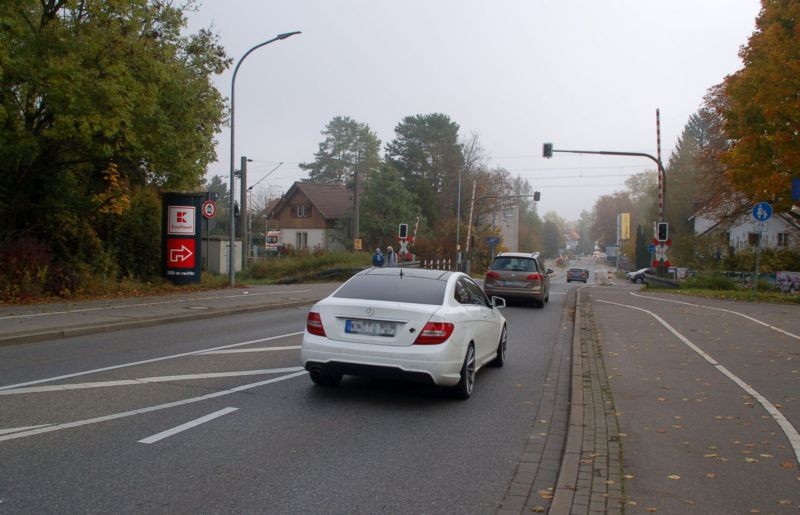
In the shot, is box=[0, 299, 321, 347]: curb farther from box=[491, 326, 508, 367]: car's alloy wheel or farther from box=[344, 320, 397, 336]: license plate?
box=[491, 326, 508, 367]: car's alloy wheel

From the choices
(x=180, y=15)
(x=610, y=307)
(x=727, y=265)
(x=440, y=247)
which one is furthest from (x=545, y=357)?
(x=440, y=247)

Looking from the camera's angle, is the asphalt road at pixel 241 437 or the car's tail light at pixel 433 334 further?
the car's tail light at pixel 433 334

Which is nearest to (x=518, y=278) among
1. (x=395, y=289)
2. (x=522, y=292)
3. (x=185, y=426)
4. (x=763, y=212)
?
(x=522, y=292)

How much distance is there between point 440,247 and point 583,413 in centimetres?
4893

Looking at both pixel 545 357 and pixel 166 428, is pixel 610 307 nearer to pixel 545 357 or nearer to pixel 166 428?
pixel 545 357

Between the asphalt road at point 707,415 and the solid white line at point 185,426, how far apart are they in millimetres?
3734

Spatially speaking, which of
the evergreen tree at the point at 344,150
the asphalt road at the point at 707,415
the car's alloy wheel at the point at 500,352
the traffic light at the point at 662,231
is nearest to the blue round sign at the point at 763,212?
the asphalt road at the point at 707,415

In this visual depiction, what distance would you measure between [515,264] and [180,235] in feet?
36.1

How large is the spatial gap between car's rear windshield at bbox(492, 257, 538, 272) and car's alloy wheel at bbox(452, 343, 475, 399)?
12.3 metres

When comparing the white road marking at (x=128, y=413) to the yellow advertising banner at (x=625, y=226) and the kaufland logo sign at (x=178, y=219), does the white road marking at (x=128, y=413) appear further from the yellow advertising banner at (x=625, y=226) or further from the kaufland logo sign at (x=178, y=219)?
the yellow advertising banner at (x=625, y=226)

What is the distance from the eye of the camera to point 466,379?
304 inches

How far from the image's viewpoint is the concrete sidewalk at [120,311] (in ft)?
39.8

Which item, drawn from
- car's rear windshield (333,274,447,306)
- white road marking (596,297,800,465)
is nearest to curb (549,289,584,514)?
white road marking (596,297,800,465)

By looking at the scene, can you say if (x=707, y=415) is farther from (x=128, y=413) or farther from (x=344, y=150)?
(x=344, y=150)
